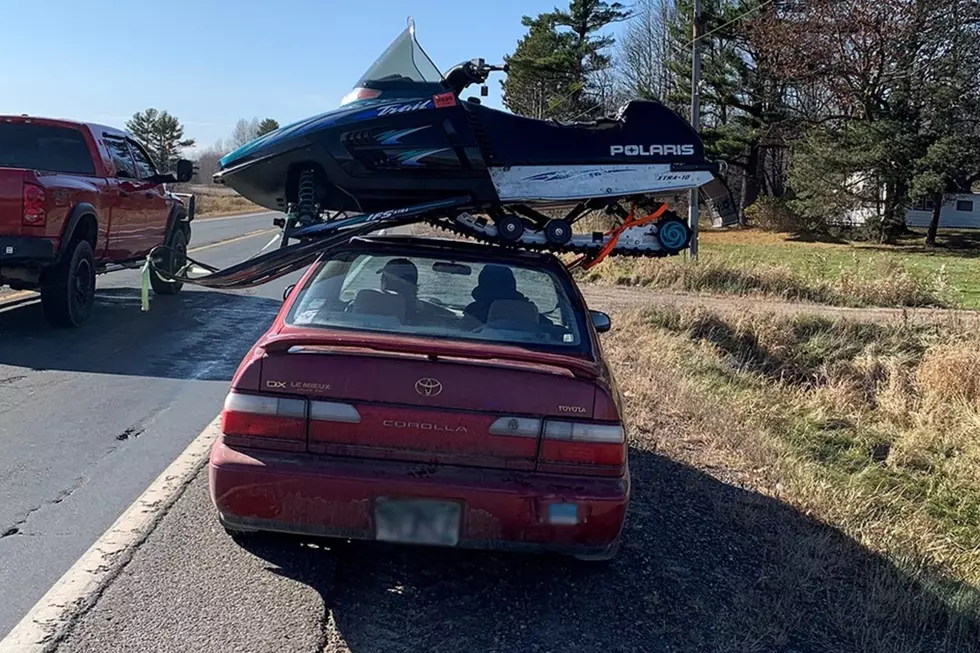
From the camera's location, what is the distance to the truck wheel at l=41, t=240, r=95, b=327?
30.5 ft

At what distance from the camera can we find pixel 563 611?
3756mm

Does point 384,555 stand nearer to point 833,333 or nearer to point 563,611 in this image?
point 563,611

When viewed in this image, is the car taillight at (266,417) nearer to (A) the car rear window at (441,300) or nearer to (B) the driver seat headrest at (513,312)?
(A) the car rear window at (441,300)

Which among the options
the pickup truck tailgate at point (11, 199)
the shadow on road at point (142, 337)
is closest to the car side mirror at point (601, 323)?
the shadow on road at point (142, 337)

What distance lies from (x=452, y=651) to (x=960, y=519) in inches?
227

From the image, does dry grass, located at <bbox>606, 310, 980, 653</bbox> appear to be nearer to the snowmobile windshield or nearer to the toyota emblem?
the toyota emblem

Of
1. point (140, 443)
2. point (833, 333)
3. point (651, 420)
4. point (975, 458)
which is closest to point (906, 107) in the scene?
point (833, 333)

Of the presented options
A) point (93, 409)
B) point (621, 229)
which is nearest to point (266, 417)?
point (621, 229)

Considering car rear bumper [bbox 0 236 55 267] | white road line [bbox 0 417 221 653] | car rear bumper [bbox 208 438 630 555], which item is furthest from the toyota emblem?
car rear bumper [bbox 0 236 55 267]

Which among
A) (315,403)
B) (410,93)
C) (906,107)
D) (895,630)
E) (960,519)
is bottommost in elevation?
(960,519)

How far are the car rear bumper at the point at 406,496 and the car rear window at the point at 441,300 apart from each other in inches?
28.1

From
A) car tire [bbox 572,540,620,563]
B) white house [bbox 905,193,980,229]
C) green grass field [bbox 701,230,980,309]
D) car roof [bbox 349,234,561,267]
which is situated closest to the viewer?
car tire [bbox 572,540,620,563]

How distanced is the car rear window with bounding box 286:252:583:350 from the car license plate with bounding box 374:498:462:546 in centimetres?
85

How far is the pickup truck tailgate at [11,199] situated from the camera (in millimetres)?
8680
